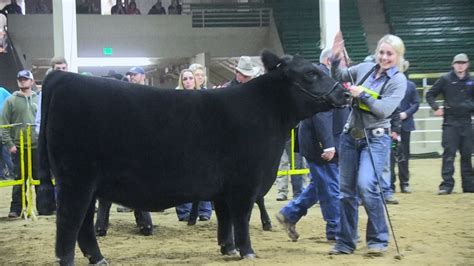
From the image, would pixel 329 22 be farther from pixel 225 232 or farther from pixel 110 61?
pixel 110 61

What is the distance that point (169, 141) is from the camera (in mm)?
5816

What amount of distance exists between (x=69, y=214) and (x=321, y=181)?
9.61ft

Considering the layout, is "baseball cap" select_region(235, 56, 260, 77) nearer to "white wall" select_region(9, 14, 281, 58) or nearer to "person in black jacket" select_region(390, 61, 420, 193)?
"person in black jacket" select_region(390, 61, 420, 193)

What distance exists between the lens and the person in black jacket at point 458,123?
11484 mm

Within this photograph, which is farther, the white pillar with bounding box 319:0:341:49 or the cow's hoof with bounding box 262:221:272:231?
the white pillar with bounding box 319:0:341:49

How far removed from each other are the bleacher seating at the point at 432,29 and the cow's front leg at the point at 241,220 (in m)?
22.0

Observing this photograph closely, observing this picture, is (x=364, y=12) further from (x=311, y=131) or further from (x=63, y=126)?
(x=63, y=126)

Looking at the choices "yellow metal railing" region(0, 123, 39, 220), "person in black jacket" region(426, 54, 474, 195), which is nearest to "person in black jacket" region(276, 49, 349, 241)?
"yellow metal railing" region(0, 123, 39, 220)

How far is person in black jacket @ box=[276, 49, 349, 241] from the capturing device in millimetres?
7320

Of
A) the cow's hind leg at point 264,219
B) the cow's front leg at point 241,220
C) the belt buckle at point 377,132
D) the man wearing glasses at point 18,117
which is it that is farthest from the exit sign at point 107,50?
the belt buckle at point 377,132

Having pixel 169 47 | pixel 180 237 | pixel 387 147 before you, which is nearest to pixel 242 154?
pixel 387 147

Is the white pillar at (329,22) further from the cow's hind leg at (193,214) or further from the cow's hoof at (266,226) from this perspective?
the cow's hoof at (266,226)

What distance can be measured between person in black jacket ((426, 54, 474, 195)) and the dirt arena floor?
100cm

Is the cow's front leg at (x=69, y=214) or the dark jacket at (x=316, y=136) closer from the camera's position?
the cow's front leg at (x=69, y=214)
